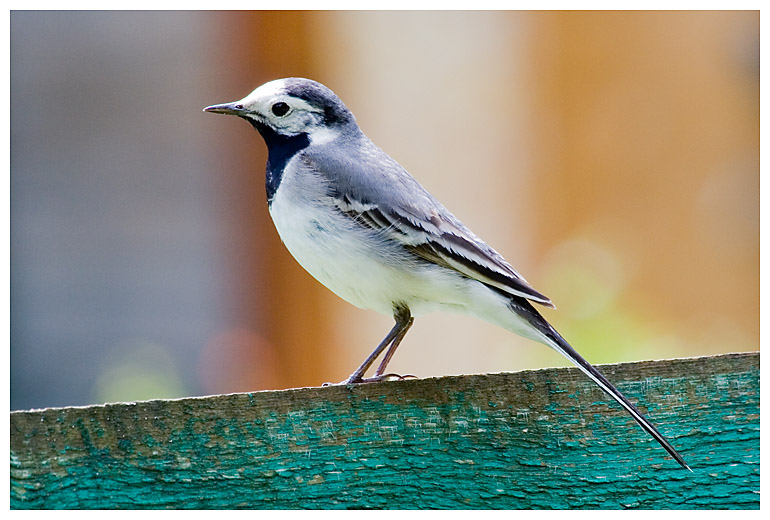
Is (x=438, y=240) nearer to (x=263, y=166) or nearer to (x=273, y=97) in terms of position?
(x=273, y=97)

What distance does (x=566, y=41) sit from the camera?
5770 mm

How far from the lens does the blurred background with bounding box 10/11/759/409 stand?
5598 mm

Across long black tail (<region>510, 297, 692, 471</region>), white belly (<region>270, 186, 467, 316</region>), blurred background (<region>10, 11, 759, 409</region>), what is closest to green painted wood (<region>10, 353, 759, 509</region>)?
long black tail (<region>510, 297, 692, 471</region>)

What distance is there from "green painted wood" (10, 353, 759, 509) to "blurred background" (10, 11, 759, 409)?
2.81 meters

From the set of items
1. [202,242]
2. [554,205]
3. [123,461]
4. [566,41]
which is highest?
[566,41]

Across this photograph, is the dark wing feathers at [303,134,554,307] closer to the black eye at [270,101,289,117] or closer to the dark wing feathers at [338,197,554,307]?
the dark wing feathers at [338,197,554,307]

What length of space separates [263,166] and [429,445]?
3.87 meters

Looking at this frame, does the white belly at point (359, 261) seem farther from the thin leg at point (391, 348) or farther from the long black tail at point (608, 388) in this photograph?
the long black tail at point (608, 388)

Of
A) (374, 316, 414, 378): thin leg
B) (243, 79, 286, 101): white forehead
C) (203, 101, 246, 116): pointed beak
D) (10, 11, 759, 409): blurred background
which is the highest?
(10, 11, 759, 409): blurred background

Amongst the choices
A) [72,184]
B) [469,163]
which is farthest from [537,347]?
[72,184]

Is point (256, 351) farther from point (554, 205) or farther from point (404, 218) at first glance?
point (404, 218)

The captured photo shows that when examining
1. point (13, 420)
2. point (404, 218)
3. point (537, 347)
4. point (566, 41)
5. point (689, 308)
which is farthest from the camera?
point (566, 41)

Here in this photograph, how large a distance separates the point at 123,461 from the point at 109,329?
4.02m

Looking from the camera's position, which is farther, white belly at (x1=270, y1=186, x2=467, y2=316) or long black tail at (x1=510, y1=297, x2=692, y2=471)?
white belly at (x1=270, y1=186, x2=467, y2=316)
